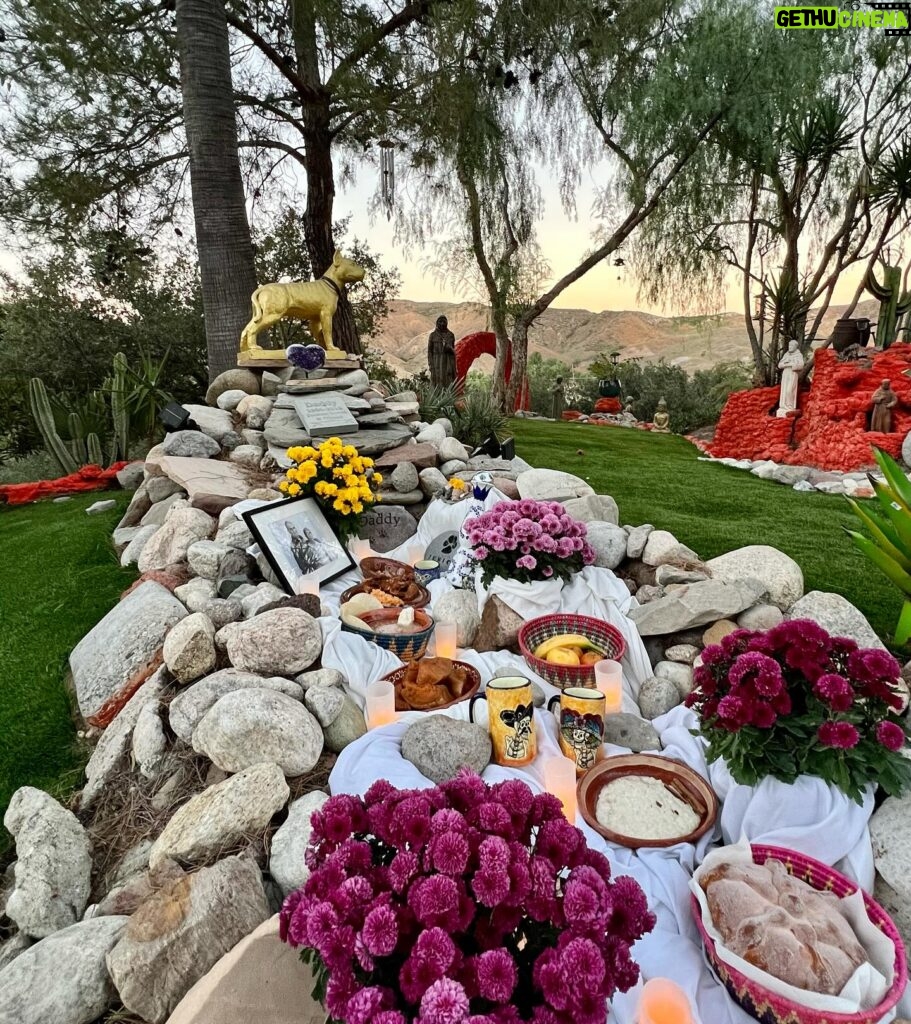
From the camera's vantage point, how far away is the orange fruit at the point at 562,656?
2971 millimetres

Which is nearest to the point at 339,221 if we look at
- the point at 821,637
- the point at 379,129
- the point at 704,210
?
the point at 379,129

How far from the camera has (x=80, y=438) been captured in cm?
818

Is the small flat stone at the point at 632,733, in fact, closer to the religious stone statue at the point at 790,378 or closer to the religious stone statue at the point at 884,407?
the religious stone statue at the point at 884,407

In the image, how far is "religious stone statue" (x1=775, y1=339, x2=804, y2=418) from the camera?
10766 millimetres

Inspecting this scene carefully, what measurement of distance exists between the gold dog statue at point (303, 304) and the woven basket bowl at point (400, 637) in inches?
150

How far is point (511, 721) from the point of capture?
2.38m

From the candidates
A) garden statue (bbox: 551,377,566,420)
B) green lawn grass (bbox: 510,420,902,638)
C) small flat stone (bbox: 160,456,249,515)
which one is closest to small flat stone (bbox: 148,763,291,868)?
small flat stone (bbox: 160,456,249,515)

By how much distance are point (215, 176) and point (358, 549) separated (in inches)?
192

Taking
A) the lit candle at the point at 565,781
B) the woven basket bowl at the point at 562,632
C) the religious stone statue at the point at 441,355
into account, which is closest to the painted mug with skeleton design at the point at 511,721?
the lit candle at the point at 565,781

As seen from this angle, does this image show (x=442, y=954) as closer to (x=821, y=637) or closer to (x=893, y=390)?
(x=821, y=637)

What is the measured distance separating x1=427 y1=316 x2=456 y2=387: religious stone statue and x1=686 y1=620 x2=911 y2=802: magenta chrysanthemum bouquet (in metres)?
8.79

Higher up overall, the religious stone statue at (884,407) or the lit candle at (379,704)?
the religious stone statue at (884,407)

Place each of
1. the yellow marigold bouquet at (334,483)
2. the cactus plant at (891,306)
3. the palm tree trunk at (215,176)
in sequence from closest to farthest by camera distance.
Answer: the yellow marigold bouquet at (334,483)
the palm tree trunk at (215,176)
the cactus plant at (891,306)

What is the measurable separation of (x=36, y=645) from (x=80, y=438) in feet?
18.3
